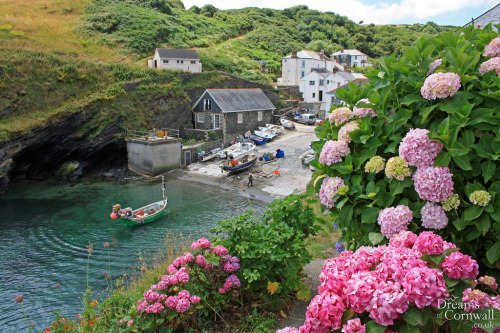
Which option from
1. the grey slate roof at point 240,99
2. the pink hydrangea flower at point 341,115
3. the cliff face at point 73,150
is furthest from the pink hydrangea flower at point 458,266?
the grey slate roof at point 240,99

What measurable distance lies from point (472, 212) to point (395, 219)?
0.73 meters

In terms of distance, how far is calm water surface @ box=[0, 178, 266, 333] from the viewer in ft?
46.5

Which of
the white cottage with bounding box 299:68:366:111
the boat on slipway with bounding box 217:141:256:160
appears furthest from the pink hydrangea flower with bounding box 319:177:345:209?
the white cottage with bounding box 299:68:366:111

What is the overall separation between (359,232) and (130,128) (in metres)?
34.1

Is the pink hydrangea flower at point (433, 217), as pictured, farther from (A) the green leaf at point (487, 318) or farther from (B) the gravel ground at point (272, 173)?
(B) the gravel ground at point (272, 173)

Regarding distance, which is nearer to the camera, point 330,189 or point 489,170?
point 489,170

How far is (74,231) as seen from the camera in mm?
20969

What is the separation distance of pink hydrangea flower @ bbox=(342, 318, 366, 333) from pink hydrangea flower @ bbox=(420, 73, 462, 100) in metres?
2.68

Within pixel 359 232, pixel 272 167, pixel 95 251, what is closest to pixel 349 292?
pixel 359 232

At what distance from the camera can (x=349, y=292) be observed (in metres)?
2.59

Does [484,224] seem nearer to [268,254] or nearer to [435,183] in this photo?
Result: [435,183]

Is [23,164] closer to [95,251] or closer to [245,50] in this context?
[95,251]

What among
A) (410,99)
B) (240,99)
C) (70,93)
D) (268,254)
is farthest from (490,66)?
(240,99)

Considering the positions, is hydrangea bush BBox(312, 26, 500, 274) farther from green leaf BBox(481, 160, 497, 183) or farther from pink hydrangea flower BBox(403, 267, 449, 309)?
pink hydrangea flower BBox(403, 267, 449, 309)
